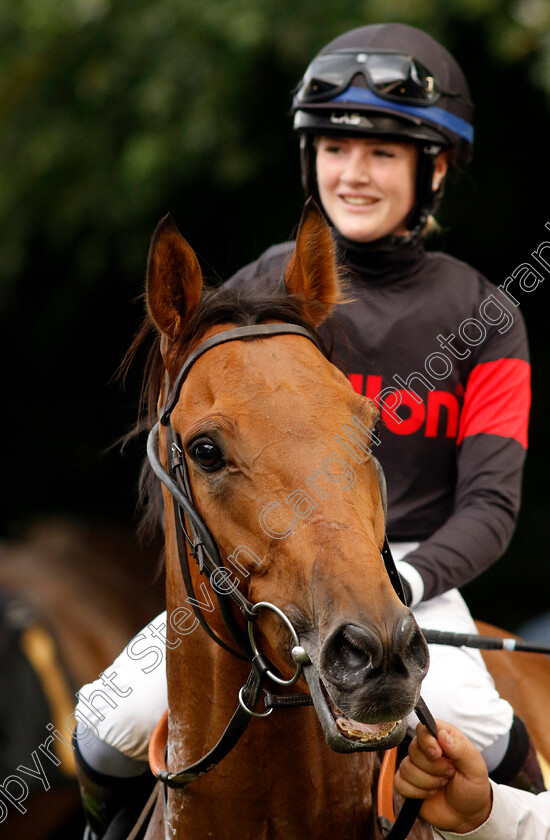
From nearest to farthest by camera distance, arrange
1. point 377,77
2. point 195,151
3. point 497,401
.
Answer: point 497,401
point 377,77
point 195,151

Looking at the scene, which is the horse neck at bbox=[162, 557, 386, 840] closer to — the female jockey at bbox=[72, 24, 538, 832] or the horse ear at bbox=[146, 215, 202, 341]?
the female jockey at bbox=[72, 24, 538, 832]

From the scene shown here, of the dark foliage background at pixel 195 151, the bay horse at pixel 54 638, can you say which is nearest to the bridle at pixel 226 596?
the dark foliage background at pixel 195 151

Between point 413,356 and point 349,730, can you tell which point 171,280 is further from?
point 349,730

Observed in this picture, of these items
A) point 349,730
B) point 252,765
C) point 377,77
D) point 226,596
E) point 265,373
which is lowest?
point 252,765

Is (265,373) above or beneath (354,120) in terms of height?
beneath

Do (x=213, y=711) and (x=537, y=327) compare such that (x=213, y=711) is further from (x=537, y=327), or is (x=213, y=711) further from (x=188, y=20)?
(x=537, y=327)

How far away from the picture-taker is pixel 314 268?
94.9 inches

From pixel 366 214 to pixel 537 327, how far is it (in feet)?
16.1

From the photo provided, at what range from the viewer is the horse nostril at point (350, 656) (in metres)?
1.64

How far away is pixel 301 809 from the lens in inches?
81.7

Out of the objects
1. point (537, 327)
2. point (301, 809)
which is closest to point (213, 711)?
point (301, 809)

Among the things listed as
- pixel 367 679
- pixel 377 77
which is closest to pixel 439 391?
pixel 377 77

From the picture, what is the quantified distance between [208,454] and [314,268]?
2.20ft

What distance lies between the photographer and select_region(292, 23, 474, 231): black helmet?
3025 mm
